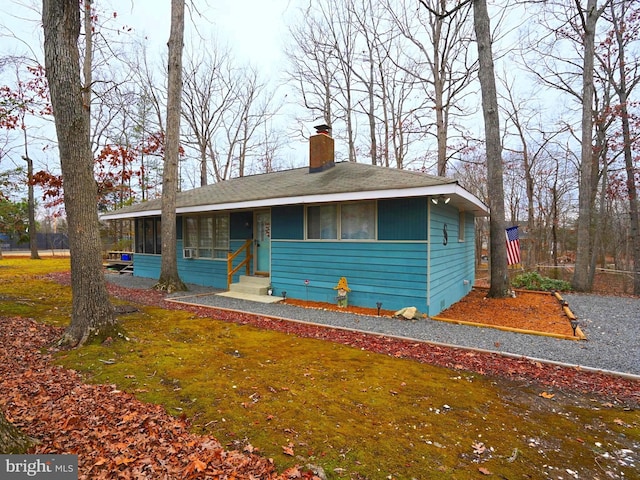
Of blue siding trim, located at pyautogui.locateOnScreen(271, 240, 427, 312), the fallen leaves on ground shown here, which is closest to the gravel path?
blue siding trim, located at pyautogui.locateOnScreen(271, 240, 427, 312)

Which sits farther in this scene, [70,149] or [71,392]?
[70,149]

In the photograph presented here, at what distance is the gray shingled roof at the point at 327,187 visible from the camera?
6420mm

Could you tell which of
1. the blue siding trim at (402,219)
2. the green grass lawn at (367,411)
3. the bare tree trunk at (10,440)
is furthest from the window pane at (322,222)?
the bare tree trunk at (10,440)

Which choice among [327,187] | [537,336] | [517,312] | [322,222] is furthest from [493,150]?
[537,336]

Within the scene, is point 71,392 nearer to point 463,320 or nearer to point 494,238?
point 463,320

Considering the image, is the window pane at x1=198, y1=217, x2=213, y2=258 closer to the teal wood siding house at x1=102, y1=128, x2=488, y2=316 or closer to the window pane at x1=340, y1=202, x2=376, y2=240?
the teal wood siding house at x1=102, y1=128, x2=488, y2=316

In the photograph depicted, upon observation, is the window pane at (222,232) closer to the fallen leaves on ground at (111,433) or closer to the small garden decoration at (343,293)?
the small garden decoration at (343,293)

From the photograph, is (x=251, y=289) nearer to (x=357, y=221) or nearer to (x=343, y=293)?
(x=343, y=293)

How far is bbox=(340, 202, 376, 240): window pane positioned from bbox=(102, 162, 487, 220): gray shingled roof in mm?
537

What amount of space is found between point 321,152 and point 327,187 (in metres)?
2.75

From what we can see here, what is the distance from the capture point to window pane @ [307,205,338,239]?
7.96m

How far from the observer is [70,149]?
4406mm

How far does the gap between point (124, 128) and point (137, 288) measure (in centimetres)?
1672

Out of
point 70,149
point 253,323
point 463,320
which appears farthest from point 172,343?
point 463,320
